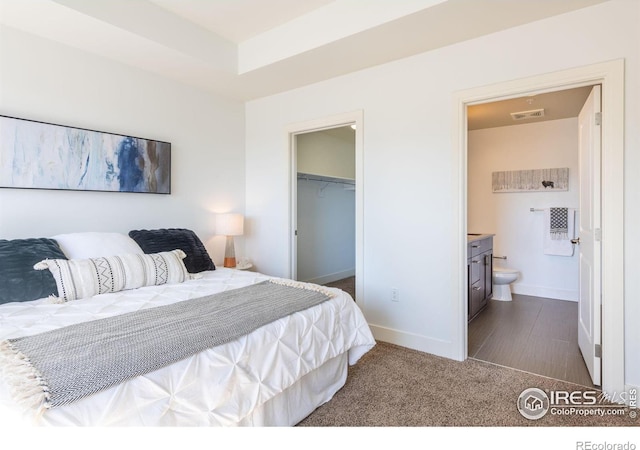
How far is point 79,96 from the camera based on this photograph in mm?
2625

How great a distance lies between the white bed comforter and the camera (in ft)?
3.47

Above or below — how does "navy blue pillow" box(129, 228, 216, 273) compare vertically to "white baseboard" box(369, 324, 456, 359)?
above

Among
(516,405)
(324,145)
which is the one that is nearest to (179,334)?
(516,405)

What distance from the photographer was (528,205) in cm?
479

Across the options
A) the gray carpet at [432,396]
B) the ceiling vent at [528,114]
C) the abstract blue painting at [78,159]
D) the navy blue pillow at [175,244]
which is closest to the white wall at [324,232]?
the navy blue pillow at [175,244]

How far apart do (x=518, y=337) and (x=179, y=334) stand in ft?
9.86

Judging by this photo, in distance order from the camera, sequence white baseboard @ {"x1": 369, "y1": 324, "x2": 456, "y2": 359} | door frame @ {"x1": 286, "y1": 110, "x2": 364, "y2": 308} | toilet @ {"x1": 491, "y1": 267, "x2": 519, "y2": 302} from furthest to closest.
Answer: toilet @ {"x1": 491, "y1": 267, "x2": 519, "y2": 302} → door frame @ {"x1": 286, "y1": 110, "x2": 364, "y2": 308} → white baseboard @ {"x1": 369, "y1": 324, "x2": 456, "y2": 359}

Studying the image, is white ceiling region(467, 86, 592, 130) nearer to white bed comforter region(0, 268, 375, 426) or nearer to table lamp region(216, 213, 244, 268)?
table lamp region(216, 213, 244, 268)

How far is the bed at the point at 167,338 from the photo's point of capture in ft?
3.55

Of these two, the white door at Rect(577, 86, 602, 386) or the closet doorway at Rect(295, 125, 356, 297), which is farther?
the closet doorway at Rect(295, 125, 356, 297)

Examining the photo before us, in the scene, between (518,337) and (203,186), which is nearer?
(518,337)

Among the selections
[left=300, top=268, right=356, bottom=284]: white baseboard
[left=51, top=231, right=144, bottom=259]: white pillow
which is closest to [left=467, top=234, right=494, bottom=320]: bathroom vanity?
[left=300, top=268, right=356, bottom=284]: white baseboard

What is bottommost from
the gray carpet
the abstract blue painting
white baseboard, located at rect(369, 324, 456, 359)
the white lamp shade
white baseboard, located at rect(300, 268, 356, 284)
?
the gray carpet

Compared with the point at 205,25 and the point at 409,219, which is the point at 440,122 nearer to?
the point at 409,219
